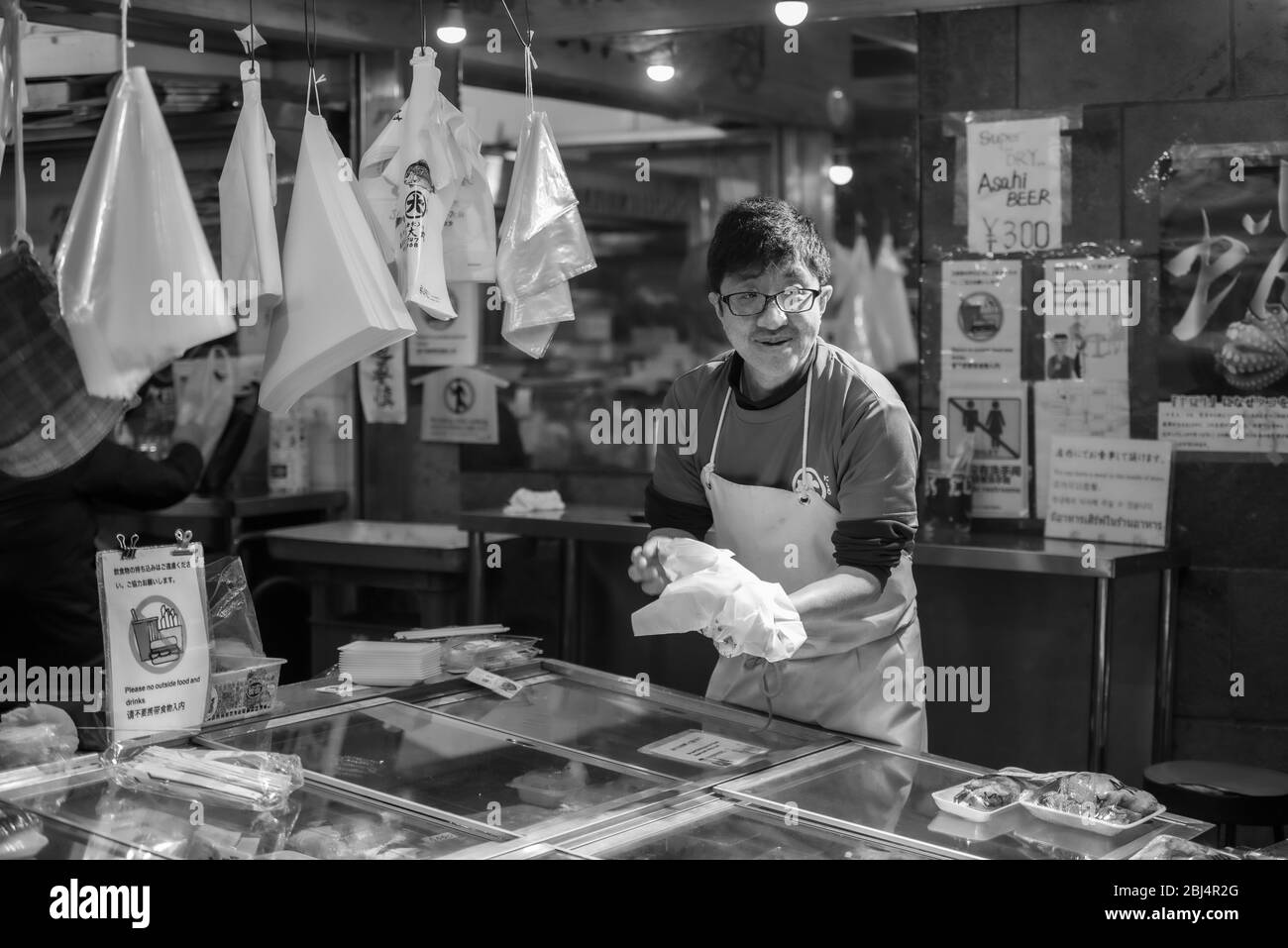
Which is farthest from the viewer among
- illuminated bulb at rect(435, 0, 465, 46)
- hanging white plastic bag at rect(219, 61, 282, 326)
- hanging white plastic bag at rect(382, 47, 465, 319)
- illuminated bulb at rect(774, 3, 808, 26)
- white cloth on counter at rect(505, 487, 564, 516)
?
illuminated bulb at rect(435, 0, 465, 46)

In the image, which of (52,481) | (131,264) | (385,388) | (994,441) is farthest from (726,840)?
(385,388)

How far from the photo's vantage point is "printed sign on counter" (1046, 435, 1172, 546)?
4297 millimetres

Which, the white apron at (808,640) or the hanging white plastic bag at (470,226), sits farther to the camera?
the hanging white plastic bag at (470,226)

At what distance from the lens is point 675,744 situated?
248 centimetres

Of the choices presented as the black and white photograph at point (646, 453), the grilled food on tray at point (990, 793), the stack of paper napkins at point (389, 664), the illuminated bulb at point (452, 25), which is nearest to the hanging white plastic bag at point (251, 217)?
the black and white photograph at point (646, 453)

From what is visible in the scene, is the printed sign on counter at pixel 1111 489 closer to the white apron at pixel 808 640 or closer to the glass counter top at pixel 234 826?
the white apron at pixel 808 640

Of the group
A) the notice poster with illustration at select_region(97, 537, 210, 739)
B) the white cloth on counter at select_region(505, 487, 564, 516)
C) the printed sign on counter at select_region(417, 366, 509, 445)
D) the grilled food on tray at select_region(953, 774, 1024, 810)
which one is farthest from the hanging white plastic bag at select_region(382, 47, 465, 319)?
the printed sign on counter at select_region(417, 366, 509, 445)

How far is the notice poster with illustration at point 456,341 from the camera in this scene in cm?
554

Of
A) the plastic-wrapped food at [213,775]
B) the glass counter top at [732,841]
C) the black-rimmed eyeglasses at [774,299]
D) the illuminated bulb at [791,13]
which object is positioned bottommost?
the glass counter top at [732,841]

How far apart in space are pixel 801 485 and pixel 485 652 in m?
0.77

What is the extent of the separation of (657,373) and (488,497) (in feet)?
2.92

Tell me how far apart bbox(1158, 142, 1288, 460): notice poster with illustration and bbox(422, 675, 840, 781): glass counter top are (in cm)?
238

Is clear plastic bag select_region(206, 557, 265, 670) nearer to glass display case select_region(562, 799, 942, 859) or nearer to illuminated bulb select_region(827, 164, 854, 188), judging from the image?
glass display case select_region(562, 799, 942, 859)

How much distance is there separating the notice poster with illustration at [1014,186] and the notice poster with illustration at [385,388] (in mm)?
2314
